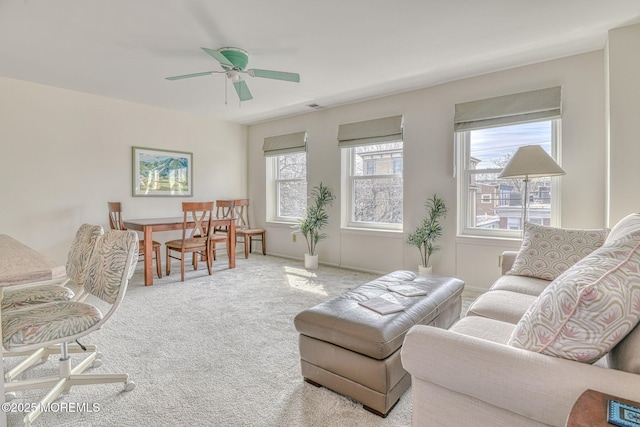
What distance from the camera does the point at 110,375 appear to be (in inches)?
69.1

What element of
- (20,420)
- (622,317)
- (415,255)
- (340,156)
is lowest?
(20,420)

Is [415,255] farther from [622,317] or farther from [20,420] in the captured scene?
[20,420]

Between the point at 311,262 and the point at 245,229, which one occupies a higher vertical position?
the point at 245,229

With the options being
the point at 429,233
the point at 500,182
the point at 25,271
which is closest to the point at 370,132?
the point at 429,233

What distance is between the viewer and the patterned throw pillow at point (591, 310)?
89cm

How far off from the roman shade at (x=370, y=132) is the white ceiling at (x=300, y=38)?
18.7 inches

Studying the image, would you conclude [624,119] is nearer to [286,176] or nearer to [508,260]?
[508,260]

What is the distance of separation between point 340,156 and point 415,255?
180cm

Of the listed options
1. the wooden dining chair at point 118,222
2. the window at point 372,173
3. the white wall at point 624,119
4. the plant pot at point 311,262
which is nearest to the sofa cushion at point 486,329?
the white wall at point 624,119

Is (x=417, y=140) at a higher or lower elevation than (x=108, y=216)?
higher

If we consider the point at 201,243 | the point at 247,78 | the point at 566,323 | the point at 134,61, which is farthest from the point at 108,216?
the point at 566,323

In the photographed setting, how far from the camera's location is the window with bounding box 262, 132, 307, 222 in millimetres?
5355

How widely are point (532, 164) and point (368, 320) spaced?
206 cm

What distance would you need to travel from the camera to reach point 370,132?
171 inches
